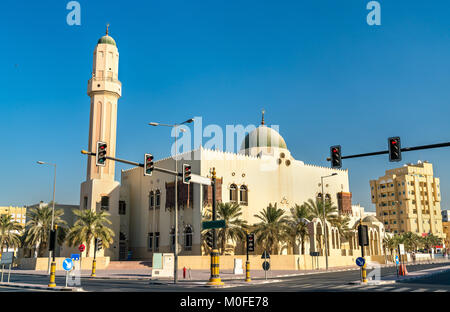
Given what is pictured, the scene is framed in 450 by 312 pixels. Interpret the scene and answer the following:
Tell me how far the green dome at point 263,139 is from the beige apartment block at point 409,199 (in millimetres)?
63740

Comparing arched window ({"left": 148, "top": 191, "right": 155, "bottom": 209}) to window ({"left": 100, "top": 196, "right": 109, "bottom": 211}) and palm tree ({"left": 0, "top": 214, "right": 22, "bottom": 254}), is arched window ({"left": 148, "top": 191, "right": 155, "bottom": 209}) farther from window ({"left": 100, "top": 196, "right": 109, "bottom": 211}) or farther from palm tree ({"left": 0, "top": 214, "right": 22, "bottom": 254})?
palm tree ({"left": 0, "top": 214, "right": 22, "bottom": 254})

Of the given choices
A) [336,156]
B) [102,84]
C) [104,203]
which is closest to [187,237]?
[104,203]

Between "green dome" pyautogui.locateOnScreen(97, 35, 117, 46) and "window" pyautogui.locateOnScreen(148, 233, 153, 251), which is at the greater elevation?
"green dome" pyautogui.locateOnScreen(97, 35, 117, 46)

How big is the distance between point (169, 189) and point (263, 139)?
1798 cm

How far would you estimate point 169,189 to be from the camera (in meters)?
54.3

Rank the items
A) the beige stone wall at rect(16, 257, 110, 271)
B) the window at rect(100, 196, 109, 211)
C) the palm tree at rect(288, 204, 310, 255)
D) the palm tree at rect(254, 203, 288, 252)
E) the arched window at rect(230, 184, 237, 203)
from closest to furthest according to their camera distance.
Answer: the palm tree at rect(254, 203, 288, 252) → the beige stone wall at rect(16, 257, 110, 271) → the palm tree at rect(288, 204, 310, 255) → the arched window at rect(230, 184, 237, 203) → the window at rect(100, 196, 109, 211)

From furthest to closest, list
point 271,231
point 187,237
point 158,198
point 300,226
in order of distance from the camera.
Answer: point 158,198
point 187,237
point 300,226
point 271,231

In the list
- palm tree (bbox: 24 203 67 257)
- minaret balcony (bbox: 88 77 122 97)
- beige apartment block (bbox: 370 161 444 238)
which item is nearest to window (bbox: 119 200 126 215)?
palm tree (bbox: 24 203 67 257)

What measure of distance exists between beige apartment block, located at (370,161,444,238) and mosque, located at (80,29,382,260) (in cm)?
6104

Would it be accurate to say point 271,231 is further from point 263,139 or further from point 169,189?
point 263,139

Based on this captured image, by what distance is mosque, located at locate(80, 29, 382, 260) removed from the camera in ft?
171

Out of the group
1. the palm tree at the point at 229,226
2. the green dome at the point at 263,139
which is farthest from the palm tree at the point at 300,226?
the green dome at the point at 263,139

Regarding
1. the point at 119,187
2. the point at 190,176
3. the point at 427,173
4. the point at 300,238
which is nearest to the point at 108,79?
the point at 119,187

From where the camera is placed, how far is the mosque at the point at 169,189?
52.0 meters
